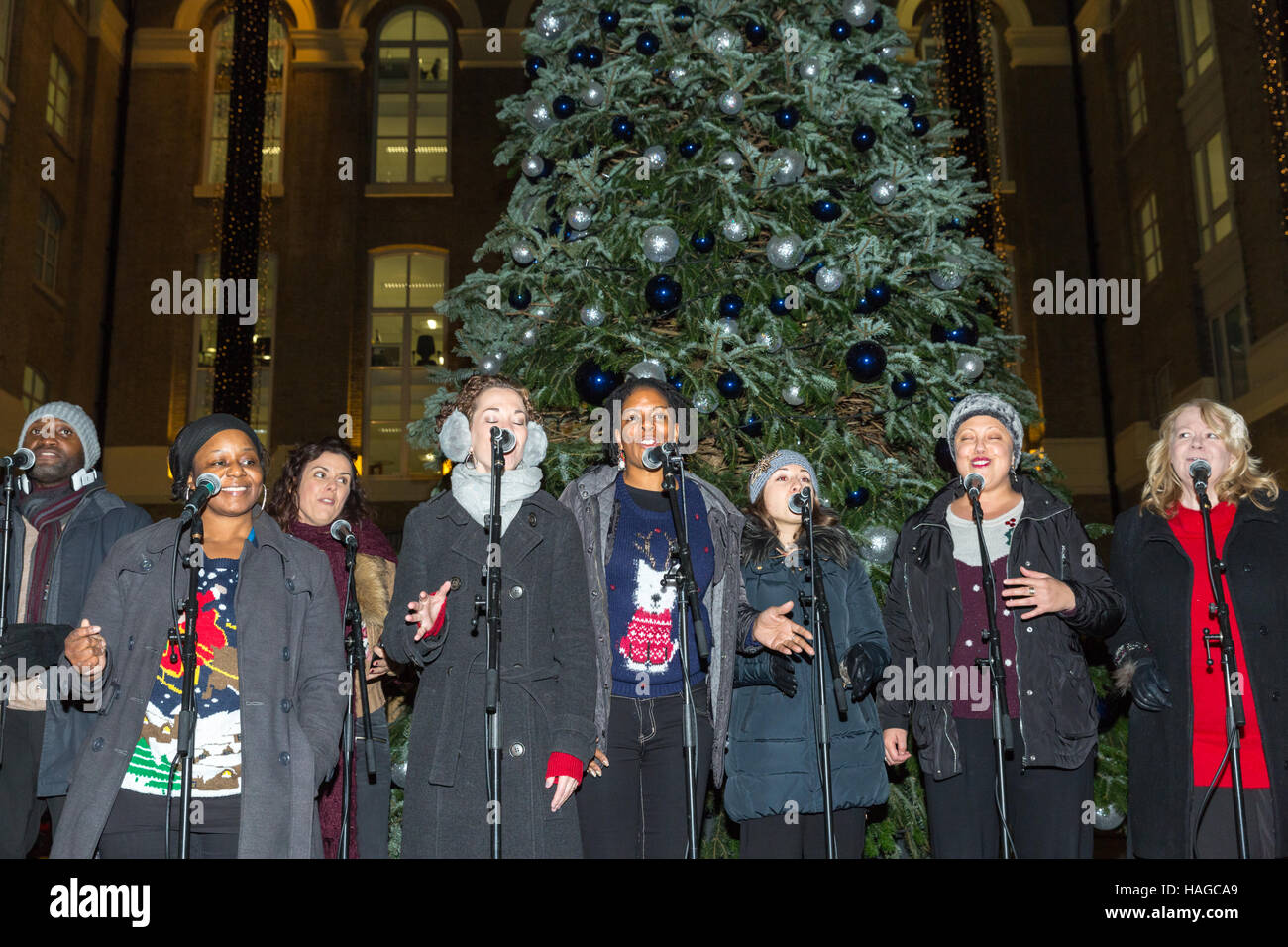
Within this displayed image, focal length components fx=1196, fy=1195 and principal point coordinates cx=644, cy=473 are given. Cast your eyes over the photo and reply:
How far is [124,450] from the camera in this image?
17031 mm

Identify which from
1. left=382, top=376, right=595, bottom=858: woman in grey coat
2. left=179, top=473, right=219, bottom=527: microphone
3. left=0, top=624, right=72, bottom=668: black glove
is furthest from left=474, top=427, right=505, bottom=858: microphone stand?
left=0, top=624, right=72, bottom=668: black glove

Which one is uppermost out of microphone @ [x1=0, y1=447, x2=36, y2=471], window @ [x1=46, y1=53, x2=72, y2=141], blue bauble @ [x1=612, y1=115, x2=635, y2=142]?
window @ [x1=46, y1=53, x2=72, y2=141]

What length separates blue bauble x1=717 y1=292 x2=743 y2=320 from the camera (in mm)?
6125

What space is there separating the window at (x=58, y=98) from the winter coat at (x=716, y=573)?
51.0ft

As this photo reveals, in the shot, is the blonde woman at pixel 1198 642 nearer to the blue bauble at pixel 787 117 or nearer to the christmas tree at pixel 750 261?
the christmas tree at pixel 750 261

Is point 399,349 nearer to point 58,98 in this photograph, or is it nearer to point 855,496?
point 58,98

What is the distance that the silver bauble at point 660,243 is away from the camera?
5.96 m

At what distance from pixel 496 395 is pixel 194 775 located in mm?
1433

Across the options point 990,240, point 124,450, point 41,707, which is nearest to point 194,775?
point 41,707

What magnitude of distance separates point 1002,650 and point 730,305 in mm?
2737

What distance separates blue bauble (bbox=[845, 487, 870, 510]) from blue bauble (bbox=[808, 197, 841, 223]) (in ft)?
4.88

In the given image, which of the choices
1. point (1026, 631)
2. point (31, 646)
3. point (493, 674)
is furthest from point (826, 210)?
point (31, 646)

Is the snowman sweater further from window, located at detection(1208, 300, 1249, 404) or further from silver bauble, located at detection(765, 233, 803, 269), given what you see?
window, located at detection(1208, 300, 1249, 404)

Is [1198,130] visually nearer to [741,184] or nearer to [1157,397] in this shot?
[1157,397]
